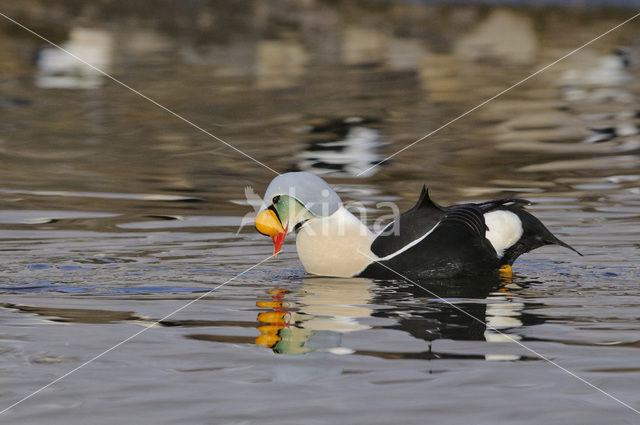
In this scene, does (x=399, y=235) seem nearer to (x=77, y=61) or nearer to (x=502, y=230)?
(x=502, y=230)

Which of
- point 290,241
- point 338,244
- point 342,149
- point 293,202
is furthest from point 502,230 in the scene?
point 342,149

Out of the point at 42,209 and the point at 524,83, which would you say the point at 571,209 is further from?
the point at 524,83

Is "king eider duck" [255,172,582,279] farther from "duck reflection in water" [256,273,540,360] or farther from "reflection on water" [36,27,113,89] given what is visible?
"reflection on water" [36,27,113,89]

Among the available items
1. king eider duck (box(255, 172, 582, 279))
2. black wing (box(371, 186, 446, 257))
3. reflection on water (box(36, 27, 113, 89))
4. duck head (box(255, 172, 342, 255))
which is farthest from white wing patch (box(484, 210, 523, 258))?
reflection on water (box(36, 27, 113, 89))

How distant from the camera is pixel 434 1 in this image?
88.5 ft

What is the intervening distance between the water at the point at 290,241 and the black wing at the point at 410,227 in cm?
23

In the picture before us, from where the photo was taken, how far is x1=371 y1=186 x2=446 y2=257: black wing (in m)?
6.98

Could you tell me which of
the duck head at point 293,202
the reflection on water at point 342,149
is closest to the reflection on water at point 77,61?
the reflection on water at point 342,149

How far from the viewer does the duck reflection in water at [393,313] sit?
18.1 feet

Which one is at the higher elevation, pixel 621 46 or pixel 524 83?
pixel 621 46

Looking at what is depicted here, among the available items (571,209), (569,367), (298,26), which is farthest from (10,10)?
(569,367)

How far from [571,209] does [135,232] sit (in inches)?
136

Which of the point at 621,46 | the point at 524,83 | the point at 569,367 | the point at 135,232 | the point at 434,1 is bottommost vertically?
the point at 569,367

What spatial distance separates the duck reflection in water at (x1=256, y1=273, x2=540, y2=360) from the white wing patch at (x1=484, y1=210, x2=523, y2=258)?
19 centimetres
